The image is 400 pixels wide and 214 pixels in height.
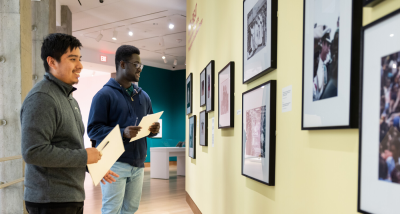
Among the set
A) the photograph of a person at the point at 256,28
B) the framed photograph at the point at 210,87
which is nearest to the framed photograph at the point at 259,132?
the photograph of a person at the point at 256,28

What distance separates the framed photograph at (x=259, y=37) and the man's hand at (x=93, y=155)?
1000 mm

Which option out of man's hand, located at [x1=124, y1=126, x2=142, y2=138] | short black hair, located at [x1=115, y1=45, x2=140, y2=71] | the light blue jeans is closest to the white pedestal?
the light blue jeans

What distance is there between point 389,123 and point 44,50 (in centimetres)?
144

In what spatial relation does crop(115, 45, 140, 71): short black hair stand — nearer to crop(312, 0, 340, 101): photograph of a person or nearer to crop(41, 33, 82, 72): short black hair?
crop(41, 33, 82, 72): short black hair

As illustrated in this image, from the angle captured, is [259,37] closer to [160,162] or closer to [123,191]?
[123,191]

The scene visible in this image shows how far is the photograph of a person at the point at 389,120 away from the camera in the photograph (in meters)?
0.79

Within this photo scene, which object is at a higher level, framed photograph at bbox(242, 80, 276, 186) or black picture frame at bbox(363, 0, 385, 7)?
black picture frame at bbox(363, 0, 385, 7)

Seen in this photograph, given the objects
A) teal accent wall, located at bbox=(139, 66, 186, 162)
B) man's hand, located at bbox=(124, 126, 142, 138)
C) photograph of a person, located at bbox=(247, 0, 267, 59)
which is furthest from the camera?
teal accent wall, located at bbox=(139, 66, 186, 162)

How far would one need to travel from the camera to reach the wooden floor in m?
4.77

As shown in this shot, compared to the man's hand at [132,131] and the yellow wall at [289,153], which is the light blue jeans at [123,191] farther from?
the yellow wall at [289,153]

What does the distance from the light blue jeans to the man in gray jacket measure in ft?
2.18

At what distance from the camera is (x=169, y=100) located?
42.3ft

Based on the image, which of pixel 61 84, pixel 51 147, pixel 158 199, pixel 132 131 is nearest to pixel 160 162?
pixel 158 199

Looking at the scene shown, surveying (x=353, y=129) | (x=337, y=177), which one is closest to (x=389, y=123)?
(x=353, y=129)
